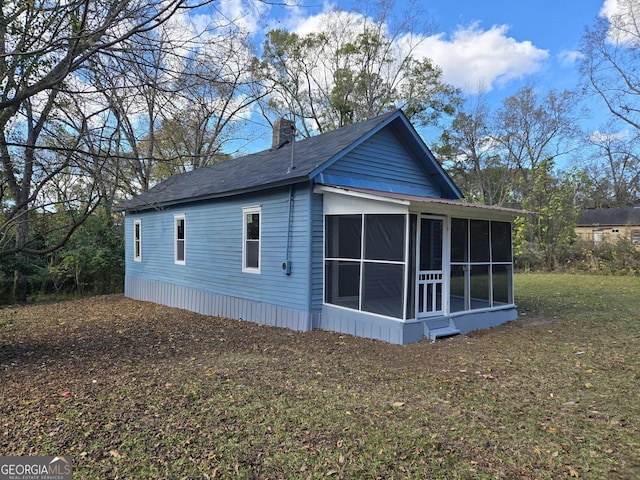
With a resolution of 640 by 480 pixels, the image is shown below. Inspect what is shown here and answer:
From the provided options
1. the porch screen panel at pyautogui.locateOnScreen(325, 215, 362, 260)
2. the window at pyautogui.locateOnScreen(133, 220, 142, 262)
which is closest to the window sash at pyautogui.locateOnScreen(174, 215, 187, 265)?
the window at pyautogui.locateOnScreen(133, 220, 142, 262)

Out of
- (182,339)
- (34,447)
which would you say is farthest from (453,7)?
(34,447)

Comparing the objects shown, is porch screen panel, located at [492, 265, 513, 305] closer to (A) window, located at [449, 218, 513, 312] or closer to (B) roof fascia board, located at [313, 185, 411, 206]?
(A) window, located at [449, 218, 513, 312]

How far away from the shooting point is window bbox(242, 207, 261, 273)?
9383 mm

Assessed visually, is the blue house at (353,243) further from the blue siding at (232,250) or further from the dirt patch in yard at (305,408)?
the dirt patch in yard at (305,408)

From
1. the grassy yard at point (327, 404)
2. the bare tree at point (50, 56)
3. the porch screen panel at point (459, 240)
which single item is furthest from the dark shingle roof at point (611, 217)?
the bare tree at point (50, 56)

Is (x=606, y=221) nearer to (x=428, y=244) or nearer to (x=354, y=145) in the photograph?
(x=428, y=244)

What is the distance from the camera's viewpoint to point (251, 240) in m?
9.51

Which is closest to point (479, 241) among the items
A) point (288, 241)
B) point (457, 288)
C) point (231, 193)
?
point (457, 288)

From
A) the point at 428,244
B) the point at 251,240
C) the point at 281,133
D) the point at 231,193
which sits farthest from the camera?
the point at 281,133

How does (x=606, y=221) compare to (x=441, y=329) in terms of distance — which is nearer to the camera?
(x=441, y=329)

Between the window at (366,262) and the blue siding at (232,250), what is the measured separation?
0.54 m

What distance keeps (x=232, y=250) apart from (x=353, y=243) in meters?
3.65

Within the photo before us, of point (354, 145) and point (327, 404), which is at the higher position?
point (354, 145)

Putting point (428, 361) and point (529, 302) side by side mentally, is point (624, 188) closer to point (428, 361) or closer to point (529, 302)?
point (529, 302)
